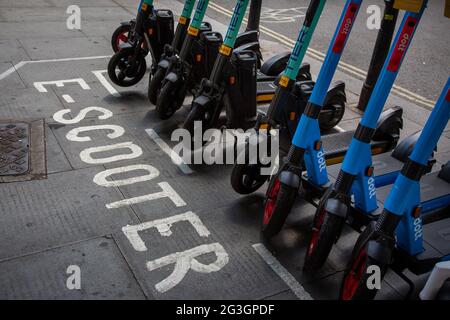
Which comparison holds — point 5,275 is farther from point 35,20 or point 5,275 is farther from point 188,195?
point 35,20

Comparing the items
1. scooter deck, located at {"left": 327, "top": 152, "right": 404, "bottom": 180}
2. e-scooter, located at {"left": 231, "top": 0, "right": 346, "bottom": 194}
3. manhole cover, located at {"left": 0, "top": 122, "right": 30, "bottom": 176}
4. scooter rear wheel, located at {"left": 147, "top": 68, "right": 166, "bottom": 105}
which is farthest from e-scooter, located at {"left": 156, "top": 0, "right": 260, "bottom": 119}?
scooter deck, located at {"left": 327, "top": 152, "right": 404, "bottom": 180}

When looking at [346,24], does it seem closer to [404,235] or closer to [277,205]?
[277,205]

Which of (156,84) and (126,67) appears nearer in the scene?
(156,84)

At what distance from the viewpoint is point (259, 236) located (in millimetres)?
4070

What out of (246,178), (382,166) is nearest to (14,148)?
(246,178)

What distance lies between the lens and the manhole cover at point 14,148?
15.7 ft

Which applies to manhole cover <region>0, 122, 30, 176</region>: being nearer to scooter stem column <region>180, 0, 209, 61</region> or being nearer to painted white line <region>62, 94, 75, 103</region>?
painted white line <region>62, 94, 75, 103</region>

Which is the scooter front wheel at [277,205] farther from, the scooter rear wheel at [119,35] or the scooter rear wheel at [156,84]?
the scooter rear wheel at [119,35]

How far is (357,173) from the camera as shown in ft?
11.3

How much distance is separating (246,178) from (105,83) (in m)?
3.41

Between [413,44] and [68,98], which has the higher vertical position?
[413,44]

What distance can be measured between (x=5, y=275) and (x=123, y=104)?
10.8 feet

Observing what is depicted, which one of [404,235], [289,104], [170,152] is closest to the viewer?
[404,235]

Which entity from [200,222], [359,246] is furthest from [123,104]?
[359,246]
